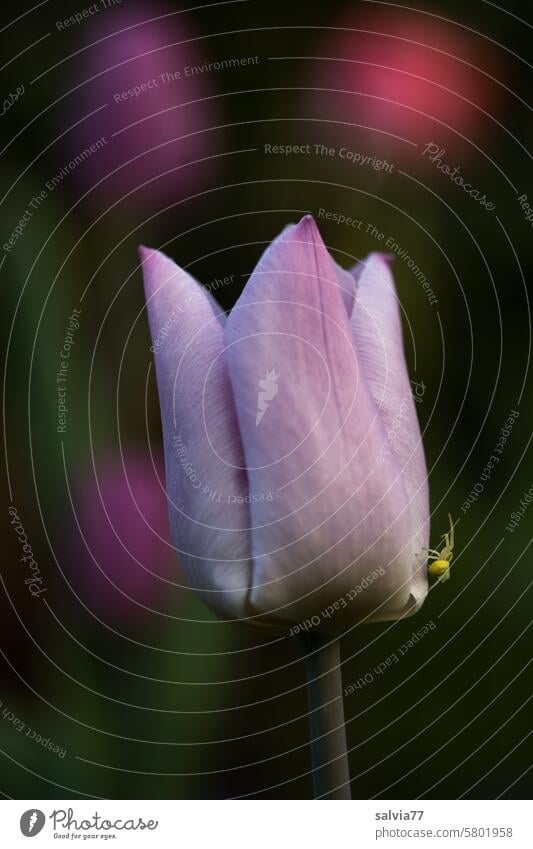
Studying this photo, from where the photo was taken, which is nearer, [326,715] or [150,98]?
[326,715]

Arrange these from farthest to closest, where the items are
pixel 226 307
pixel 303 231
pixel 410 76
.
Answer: pixel 410 76, pixel 226 307, pixel 303 231

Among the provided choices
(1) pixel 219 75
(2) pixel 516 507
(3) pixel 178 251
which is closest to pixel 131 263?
(3) pixel 178 251

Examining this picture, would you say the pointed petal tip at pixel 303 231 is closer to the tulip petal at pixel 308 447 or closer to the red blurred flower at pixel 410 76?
the tulip petal at pixel 308 447

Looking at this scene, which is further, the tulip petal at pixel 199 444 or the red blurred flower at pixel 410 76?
the red blurred flower at pixel 410 76

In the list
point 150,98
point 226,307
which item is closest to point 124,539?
point 226,307

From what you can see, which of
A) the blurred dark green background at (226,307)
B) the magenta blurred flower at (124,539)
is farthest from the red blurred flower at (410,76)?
the magenta blurred flower at (124,539)

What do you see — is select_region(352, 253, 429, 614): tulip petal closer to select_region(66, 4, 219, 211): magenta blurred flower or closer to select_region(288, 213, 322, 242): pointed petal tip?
select_region(288, 213, 322, 242): pointed petal tip

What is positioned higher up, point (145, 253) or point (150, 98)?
point (150, 98)

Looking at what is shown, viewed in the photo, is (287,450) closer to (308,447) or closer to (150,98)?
(308,447)
